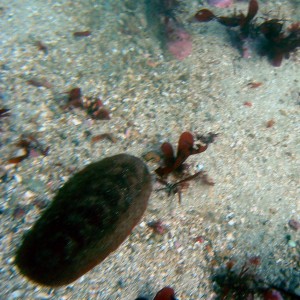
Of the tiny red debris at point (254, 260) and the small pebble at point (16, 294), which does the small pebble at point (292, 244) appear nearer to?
the tiny red debris at point (254, 260)

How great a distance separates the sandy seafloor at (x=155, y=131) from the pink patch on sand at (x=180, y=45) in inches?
5.6

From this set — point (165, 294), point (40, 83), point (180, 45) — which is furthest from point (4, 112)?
point (180, 45)

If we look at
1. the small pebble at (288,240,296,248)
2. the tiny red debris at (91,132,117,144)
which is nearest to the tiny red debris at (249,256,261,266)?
the small pebble at (288,240,296,248)

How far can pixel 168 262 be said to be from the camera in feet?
10.6

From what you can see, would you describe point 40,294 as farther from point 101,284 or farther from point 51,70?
point 51,70

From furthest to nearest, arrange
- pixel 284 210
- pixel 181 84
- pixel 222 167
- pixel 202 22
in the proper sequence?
pixel 202 22, pixel 181 84, pixel 222 167, pixel 284 210

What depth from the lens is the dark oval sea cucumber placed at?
2619 millimetres

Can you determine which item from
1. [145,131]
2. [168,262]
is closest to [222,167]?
[145,131]

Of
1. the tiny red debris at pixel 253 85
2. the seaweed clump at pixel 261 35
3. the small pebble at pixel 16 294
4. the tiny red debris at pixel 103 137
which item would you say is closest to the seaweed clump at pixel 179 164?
the tiny red debris at pixel 103 137

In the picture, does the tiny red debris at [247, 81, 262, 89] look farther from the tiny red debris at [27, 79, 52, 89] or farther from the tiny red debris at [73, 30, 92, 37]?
the tiny red debris at [27, 79, 52, 89]

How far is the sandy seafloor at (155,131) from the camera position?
3.16 meters

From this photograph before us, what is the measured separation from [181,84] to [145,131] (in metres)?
1.22

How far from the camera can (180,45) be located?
5219mm

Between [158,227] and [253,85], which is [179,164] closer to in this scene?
[158,227]
